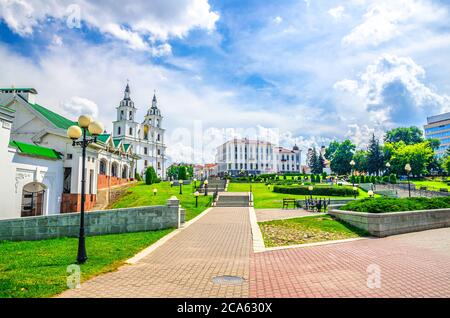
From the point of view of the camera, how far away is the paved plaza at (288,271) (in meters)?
5.68

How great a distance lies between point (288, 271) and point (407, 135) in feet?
314

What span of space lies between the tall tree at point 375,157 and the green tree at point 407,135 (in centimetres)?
1820

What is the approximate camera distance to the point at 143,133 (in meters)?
77.9

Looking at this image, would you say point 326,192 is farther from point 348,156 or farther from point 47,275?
point 348,156

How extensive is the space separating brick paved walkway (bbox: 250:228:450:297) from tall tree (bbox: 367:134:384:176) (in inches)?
2746

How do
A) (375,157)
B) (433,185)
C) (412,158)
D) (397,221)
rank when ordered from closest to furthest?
1. (397,221)
2. (433,185)
3. (412,158)
4. (375,157)

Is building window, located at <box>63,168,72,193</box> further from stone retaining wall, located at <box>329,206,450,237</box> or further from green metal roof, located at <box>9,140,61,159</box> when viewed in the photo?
stone retaining wall, located at <box>329,206,450,237</box>

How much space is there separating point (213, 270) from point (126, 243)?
459 cm

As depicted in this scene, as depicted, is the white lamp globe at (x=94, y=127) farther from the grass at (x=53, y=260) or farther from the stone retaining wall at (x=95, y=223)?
the stone retaining wall at (x=95, y=223)

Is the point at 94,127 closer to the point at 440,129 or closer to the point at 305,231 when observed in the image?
the point at 305,231

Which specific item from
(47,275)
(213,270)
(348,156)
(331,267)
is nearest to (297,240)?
(331,267)

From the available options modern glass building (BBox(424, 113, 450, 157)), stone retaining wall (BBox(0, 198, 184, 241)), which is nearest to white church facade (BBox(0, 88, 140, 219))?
stone retaining wall (BBox(0, 198, 184, 241))

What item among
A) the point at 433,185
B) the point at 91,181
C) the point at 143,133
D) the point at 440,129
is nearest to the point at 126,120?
the point at 143,133

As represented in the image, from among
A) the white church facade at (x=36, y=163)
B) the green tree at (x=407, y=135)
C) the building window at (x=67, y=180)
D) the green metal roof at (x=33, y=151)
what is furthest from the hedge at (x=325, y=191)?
the green tree at (x=407, y=135)
